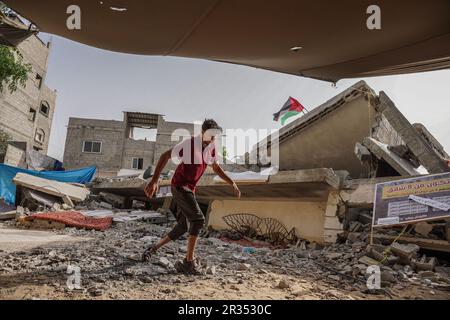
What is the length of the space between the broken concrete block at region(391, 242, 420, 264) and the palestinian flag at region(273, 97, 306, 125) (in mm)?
6276

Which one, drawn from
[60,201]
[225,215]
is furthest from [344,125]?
[60,201]

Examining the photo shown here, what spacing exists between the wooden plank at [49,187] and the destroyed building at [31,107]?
8.05 meters

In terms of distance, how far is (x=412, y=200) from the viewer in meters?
4.64

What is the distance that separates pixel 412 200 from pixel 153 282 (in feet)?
13.6

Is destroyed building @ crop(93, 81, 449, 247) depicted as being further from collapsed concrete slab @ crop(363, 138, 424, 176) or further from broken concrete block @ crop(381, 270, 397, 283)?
broken concrete block @ crop(381, 270, 397, 283)

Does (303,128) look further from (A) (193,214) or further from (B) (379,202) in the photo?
(A) (193,214)

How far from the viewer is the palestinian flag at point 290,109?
10211 mm

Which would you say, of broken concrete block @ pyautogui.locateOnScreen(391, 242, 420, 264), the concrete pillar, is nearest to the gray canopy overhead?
broken concrete block @ pyautogui.locateOnScreen(391, 242, 420, 264)

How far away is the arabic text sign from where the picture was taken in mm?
4383

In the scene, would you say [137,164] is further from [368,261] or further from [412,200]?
[412,200]

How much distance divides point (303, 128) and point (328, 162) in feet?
4.88

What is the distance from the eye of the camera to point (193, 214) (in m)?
3.54

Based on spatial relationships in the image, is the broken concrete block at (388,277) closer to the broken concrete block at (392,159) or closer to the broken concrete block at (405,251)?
the broken concrete block at (405,251)

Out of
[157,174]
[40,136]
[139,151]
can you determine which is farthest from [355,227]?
[40,136]
